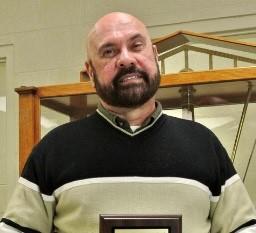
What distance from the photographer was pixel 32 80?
1990 millimetres

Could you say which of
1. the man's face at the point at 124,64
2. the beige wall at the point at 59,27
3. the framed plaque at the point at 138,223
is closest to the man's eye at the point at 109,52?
the man's face at the point at 124,64

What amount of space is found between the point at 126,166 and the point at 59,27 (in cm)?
123

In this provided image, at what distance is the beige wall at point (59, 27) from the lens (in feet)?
6.03

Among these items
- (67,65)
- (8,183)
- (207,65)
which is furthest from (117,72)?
(8,183)

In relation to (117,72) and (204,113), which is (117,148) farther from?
(204,113)

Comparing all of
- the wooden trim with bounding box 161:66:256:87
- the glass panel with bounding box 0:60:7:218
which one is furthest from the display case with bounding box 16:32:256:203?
the glass panel with bounding box 0:60:7:218

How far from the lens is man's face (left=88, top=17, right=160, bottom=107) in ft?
3.03

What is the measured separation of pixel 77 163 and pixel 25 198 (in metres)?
0.11

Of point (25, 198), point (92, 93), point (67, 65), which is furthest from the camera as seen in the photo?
point (67, 65)

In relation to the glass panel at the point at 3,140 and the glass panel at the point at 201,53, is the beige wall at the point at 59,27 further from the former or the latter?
the glass panel at the point at 201,53

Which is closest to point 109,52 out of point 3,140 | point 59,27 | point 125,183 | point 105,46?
point 105,46

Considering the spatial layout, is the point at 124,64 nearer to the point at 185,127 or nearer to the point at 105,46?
the point at 105,46

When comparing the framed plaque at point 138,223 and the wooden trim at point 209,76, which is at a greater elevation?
the wooden trim at point 209,76

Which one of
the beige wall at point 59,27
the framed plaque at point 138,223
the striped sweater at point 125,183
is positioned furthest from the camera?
the beige wall at point 59,27
